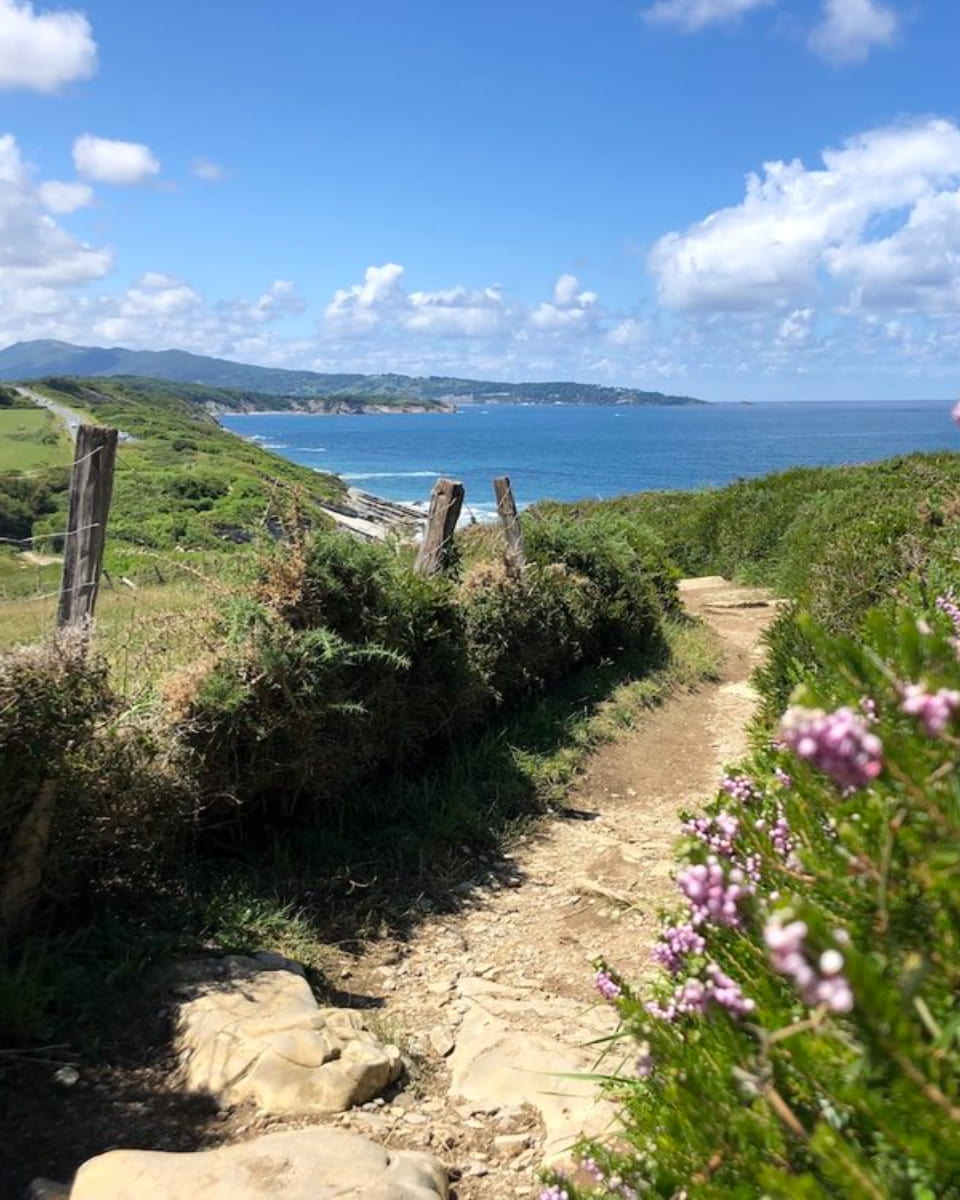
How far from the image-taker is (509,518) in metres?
9.31

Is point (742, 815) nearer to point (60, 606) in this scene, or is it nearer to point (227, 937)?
point (227, 937)

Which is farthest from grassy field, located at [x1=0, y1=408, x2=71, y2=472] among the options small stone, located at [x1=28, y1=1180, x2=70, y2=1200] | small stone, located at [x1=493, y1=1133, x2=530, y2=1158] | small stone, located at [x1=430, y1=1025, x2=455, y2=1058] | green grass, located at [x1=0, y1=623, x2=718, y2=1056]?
small stone, located at [x1=493, y1=1133, x2=530, y2=1158]

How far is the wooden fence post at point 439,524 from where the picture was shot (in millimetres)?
7777

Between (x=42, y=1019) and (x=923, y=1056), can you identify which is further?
(x=42, y=1019)

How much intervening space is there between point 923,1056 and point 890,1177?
33cm

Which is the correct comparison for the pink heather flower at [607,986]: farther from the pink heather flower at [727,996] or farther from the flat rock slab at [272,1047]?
the flat rock slab at [272,1047]

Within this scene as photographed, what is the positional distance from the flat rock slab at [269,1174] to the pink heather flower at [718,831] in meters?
1.58

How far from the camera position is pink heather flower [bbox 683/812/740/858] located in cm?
173

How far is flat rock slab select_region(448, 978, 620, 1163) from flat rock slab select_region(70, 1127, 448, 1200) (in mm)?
569

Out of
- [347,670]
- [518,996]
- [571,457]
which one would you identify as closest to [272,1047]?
[518,996]

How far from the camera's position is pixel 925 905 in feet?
4.29

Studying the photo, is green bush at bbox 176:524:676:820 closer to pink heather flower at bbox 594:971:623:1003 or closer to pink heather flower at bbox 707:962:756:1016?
pink heather flower at bbox 594:971:623:1003

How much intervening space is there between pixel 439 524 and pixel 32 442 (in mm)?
67336

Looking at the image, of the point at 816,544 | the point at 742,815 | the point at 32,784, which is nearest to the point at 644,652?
the point at 816,544
